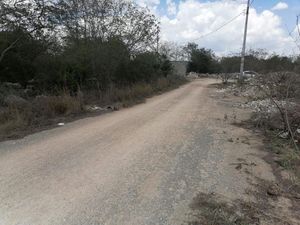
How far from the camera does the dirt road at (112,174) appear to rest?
14.6ft

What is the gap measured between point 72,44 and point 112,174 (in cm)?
1798

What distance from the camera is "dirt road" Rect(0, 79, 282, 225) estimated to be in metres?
4.46

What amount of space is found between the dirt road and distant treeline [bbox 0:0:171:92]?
9.84 m

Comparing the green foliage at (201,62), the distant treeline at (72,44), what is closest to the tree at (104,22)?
the distant treeline at (72,44)

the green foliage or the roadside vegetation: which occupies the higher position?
the roadside vegetation

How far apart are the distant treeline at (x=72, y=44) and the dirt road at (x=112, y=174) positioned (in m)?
9.84

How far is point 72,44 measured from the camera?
2261 cm

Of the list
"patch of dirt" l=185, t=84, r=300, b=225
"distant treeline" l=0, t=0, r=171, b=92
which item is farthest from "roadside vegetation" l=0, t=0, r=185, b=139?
"patch of dirt" l=185, t=84, r=300, b=225

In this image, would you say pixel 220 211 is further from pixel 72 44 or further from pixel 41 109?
pixel 72 44

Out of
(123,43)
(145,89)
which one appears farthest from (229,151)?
(123,43)

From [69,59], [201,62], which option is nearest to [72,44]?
[69,59]

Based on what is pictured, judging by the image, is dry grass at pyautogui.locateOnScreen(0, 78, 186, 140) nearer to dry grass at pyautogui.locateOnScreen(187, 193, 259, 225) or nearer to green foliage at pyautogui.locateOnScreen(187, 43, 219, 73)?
dry grass at pyautogui.locateOnScreen(187, 193, 259, 225)

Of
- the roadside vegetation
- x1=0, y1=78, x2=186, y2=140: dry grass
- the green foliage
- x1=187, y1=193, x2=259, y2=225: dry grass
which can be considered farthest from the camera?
the green foliage

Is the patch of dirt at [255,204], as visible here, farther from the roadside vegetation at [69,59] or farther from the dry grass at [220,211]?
the roadside vegetation at [69,59]
